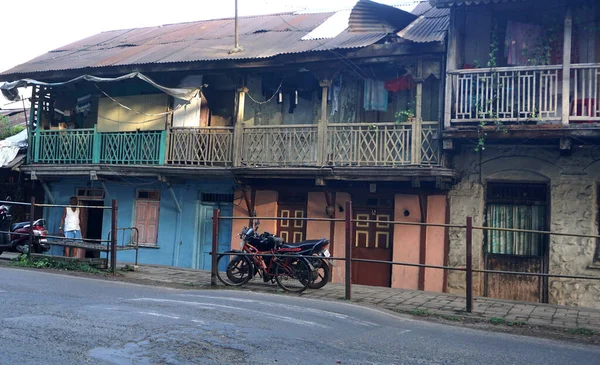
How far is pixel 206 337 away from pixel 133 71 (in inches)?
422

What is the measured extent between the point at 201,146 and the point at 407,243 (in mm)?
5833

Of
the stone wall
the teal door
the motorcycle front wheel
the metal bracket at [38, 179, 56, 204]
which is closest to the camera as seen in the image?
the motorcycle front wheel

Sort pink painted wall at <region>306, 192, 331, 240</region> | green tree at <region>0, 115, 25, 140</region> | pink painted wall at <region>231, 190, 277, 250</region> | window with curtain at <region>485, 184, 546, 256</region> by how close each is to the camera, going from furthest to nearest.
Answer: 1. green tree at <region>0, 115, 25, 140</region>
2. pink painted wall at <region>231, 190, 277, 250</region>
3. pink painted wall at <region>306, 192, 331, 240</region>
4. window with curtain at <region>485, 184, 546, 256</region>

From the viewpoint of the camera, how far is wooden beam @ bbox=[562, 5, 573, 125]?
10664 millimetres

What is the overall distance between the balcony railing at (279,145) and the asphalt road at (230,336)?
5297 mm

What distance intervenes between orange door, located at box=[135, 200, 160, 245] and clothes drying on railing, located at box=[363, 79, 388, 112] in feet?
22.3

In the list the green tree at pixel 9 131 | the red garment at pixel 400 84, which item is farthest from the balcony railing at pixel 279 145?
the green tree at pixel 9 131

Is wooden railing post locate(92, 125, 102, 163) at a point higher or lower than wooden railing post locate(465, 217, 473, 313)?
higher

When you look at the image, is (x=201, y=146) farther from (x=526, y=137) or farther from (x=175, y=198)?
(x=526, y=137)

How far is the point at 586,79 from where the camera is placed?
11055 millimetres

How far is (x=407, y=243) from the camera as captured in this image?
13141mm

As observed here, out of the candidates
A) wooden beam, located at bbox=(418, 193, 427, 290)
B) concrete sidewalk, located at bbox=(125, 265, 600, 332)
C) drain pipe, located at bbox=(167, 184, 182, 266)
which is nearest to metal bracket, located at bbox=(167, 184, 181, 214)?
drain pipe, located at bbox=(167, 184, 182, 266)

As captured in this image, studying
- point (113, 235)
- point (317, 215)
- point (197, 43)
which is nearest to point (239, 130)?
point (317, 215)

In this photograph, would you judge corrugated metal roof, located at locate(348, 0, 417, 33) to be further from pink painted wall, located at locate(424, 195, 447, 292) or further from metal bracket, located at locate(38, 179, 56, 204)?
metal bracket, located at locate(38, 179, 56, 204)
